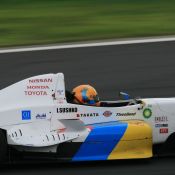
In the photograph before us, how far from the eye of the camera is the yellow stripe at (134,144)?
8.87m

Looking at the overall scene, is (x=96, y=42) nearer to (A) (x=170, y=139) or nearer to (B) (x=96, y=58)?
(B) (x=96, y=58)

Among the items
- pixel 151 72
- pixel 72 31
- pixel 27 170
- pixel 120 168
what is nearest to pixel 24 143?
pixel 27 170

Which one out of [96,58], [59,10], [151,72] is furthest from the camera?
[59,10]

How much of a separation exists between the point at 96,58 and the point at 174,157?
5.72m

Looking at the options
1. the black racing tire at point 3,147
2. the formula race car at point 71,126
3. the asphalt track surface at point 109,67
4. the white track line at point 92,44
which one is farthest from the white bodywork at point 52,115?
the white track line at point 92,44

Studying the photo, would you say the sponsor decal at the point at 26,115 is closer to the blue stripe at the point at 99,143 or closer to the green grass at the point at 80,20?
the blue stripe at the point at 99,143

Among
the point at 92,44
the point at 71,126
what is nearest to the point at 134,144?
the point at 71,126

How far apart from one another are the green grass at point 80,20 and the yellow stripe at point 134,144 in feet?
24.2

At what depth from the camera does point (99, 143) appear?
880cm

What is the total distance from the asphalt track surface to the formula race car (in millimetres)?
3144

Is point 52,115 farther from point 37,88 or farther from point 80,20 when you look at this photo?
point 80,20

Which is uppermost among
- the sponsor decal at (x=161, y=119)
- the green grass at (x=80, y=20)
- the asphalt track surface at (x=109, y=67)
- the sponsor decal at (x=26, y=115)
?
the green grass at (x=80, y=20)

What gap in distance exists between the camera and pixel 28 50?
50.2ft

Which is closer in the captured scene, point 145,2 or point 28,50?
point 28,50
